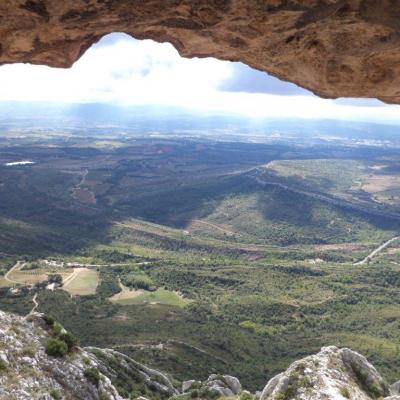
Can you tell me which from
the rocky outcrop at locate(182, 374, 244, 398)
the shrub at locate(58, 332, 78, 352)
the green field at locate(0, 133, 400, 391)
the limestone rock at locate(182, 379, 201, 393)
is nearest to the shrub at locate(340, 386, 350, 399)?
the shrub at locate(58, 332, 78, 352)

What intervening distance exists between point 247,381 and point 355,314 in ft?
194

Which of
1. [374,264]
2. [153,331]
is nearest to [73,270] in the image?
[153,331]

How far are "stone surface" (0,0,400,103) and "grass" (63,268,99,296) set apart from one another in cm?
11228

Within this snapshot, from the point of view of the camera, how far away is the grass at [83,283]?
128075 millimetres

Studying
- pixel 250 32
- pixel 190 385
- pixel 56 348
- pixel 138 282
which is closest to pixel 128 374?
pixel 190 385

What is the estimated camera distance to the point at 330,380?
2708 cm

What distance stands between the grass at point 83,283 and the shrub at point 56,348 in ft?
328

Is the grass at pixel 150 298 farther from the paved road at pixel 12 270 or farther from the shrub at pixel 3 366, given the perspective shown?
the shrub at pixel 3 366

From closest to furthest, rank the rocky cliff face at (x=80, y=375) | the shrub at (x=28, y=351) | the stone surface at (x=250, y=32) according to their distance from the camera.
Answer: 1. the stone surface at (x=250, y=32)
2. the rocky cliff face at (x=80, y=375)
3. the shrub at (x=28, y=351)

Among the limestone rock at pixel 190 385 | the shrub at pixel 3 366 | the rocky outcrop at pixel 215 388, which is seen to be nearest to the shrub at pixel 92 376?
the shrub at pixel 3 366

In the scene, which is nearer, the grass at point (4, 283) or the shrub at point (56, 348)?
the shrub at point (56, 348)

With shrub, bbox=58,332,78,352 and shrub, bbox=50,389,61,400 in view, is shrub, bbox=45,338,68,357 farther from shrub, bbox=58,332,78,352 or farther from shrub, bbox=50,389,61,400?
shrub, bbox=50,389,61,400

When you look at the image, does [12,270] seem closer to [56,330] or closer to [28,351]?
[56,330]

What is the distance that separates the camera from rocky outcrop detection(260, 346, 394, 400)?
25.5 metres
